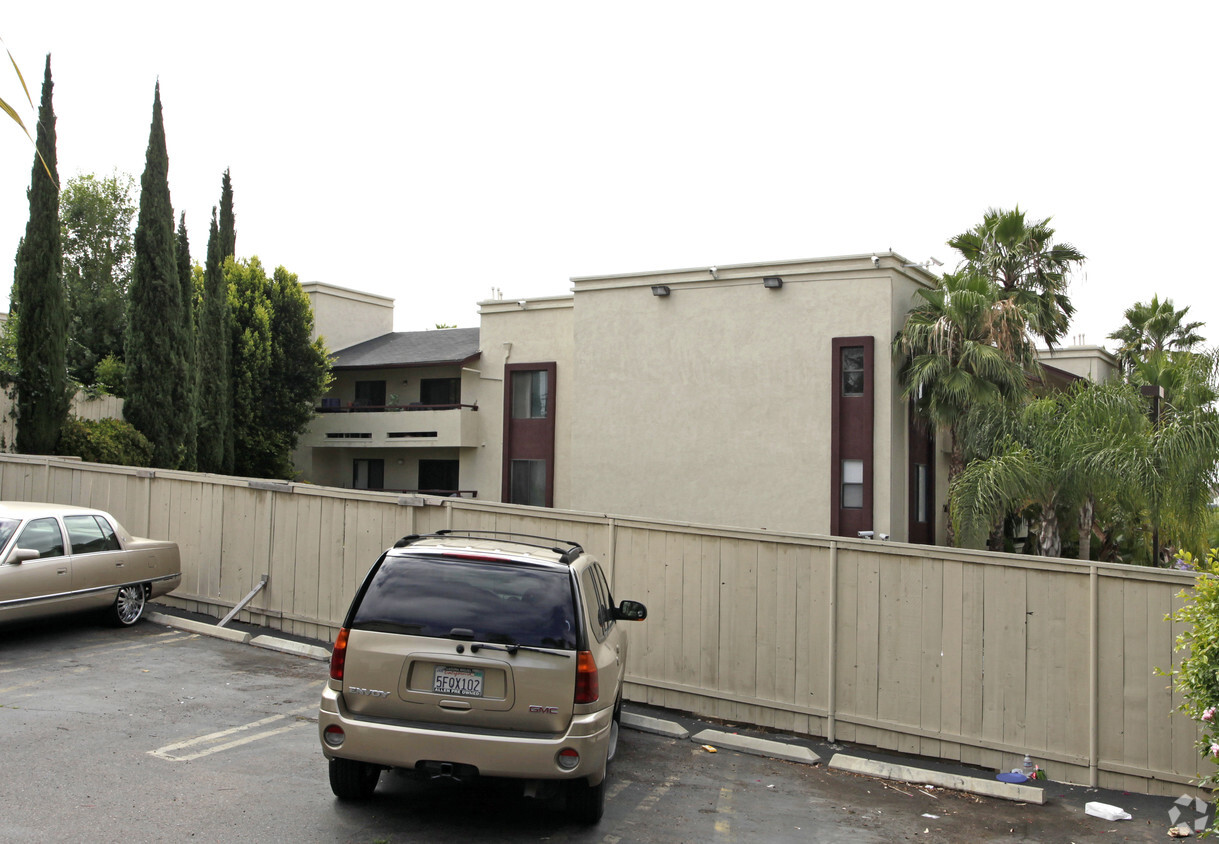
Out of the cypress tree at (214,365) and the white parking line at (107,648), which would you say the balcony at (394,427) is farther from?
the white parking line at (107,648)

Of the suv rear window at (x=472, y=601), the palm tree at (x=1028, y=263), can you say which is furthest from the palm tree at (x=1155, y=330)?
the suv rear window at (x=472, y=601)

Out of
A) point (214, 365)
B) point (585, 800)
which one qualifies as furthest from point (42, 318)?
point (585, 800)

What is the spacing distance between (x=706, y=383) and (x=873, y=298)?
4.94m

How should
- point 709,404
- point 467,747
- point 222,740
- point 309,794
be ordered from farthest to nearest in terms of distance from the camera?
point 709,404 < point 222,740 < point 309,794 < point 467,747

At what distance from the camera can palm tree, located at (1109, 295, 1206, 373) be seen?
36.3 m

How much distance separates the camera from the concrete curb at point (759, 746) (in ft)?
26.5

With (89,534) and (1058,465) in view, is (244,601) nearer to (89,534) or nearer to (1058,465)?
(89,534)

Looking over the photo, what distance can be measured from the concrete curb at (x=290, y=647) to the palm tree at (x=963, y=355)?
15914mm

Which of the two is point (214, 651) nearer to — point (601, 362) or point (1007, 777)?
point (1007, 777)

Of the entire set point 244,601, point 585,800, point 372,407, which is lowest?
point 585,800

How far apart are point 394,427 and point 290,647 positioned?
23457 mm

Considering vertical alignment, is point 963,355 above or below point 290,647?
above

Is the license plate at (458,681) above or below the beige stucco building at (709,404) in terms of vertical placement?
below

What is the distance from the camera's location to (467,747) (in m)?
5.31
